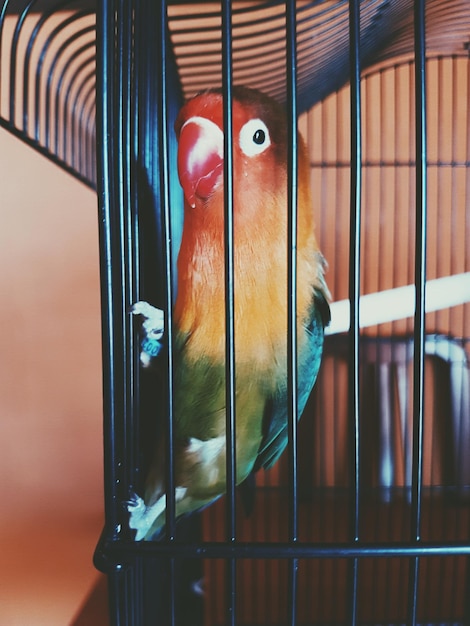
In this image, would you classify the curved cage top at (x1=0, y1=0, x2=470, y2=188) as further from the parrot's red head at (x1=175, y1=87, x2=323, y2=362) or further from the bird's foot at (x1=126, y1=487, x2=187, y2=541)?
the bird's foot at (x1=126, y1=487, x2=187, y2=541)

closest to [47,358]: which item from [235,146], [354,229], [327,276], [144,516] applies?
[327,276]

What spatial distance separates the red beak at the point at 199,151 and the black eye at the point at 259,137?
0.10ft

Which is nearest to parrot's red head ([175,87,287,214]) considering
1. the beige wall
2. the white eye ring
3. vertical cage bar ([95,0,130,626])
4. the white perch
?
the white eye ring

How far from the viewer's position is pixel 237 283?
41 cm

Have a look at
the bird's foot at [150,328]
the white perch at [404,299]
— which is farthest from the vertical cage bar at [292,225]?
the white perch at [404,299]

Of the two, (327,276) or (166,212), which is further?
(327,276)

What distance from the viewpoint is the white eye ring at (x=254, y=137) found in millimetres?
402

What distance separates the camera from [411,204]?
883mm

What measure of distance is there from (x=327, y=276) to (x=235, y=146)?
1.85ft

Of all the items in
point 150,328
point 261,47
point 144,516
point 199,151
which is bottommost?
point 144,516

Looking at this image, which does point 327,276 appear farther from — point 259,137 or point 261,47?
point 259,137

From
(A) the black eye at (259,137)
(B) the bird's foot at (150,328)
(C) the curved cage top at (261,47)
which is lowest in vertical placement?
(B) the bird's foot at (150,328)

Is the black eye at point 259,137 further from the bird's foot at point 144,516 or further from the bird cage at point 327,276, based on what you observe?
the bird's foot at point 144,516

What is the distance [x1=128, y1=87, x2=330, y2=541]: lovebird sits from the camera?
0.40 metres
